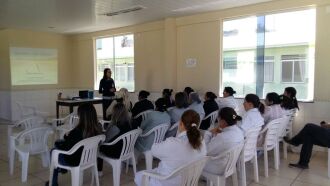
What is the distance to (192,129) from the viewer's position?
2.18 meters

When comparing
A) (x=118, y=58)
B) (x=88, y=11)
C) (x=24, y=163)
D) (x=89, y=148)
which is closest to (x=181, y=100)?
(x=89, y=148)

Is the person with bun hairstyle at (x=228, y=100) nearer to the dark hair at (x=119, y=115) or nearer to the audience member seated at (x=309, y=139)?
the audience member seated at (x=309, y=139)

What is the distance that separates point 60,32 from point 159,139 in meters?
6.53

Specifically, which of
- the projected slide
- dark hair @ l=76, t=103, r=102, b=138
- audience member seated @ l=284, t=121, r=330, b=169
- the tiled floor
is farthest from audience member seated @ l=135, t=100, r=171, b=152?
the projected slide

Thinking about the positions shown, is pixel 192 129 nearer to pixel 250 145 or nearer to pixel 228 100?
pixel 250 145

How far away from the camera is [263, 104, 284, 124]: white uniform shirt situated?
13.4ft

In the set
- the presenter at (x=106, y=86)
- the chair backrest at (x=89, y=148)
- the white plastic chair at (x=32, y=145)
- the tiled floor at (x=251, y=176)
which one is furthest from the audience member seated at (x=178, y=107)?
the presenter at (x=106, y=86)

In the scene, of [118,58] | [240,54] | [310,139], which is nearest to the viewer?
[310,139]

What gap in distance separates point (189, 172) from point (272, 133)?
2009 mm

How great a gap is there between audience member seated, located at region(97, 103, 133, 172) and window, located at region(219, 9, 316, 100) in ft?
11.0

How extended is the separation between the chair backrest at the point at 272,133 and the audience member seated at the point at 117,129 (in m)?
1.73

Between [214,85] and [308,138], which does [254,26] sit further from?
[308,138]

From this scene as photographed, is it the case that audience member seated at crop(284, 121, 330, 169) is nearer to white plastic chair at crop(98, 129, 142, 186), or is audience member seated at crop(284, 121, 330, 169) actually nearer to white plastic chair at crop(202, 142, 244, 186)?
white plastic chair at crop(202, 142, 244, 186)

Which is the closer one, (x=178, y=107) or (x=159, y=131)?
(x=159, y=131)
